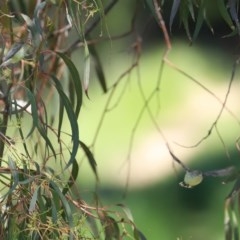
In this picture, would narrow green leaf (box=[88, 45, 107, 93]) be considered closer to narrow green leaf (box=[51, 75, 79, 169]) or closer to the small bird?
narrow green leaf (box=[51, 75, 79, 169])

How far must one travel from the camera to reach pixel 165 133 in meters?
5.27

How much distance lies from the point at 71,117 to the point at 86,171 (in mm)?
2943

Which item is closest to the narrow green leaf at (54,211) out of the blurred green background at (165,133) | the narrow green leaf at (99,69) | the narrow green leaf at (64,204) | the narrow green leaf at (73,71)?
the narrow green leaf at (64,204)

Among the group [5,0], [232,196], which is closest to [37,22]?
[5,0]

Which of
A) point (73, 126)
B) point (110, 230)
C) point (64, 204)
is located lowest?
point (110, 230)

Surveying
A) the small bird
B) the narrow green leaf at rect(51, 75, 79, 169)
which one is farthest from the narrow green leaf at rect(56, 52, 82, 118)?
the small bird

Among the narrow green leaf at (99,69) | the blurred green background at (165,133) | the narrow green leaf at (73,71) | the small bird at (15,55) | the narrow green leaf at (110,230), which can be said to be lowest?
the blurred green background at (165,133)

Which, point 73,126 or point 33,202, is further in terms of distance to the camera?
point 73,126

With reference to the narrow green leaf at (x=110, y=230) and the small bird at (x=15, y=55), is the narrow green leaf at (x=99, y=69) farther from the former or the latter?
the small bird at (x=15, y=55)

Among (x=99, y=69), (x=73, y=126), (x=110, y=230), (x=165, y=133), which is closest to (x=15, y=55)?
Result: (x=73, y=126)

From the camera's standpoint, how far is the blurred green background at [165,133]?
442 centimetres

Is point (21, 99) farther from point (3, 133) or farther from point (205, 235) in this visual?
point (205, 235)

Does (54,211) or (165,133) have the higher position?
(54,211)

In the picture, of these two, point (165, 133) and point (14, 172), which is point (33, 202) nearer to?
point (14, 172)
